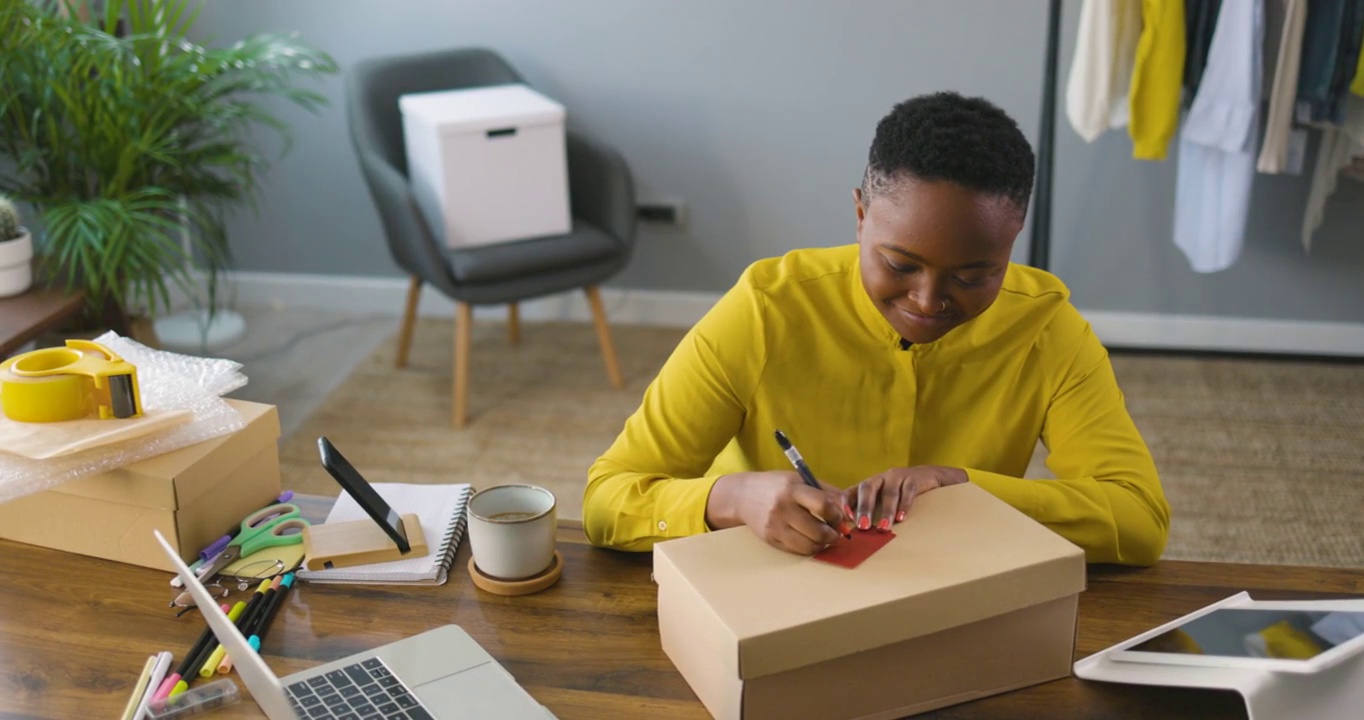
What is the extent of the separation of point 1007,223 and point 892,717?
1.65ft

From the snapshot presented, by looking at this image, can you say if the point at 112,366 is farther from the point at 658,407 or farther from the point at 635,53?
the point at 635,53

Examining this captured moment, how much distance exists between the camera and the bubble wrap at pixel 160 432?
4.38 feet

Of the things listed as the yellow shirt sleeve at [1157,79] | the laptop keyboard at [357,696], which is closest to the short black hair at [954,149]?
the laptop keyboard at [357,696]

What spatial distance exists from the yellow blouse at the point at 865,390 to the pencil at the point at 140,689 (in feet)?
1.61

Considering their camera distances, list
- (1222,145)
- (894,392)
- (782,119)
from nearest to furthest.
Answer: (894,392) → (1222,145) → (782,119)

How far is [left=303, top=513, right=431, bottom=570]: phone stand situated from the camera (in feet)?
4.43

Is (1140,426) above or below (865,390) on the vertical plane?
below

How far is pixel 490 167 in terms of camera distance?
3266 mm

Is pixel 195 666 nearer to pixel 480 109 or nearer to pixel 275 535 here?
pixel 275 535

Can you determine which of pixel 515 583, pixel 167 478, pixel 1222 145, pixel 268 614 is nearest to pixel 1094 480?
pixel 515 583

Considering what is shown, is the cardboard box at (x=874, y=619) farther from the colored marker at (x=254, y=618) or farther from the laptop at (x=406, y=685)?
the colored marker at (x=254, y=618)

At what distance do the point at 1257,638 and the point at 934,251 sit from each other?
18.2 inches

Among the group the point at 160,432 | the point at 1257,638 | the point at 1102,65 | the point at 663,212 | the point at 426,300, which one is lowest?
the point at 426,300

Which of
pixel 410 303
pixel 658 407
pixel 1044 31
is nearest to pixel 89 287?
pixel 410 303
